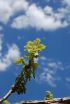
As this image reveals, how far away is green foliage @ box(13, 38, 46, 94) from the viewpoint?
2831 centimetres

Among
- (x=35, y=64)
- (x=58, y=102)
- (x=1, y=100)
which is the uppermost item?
(x=35, y=64)

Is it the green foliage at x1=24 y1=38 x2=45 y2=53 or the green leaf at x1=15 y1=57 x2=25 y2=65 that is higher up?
the green foliage at x1=24 y1=38 x2=45 y2=53

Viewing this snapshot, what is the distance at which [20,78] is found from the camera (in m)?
28.4

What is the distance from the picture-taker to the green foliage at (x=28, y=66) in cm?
2831

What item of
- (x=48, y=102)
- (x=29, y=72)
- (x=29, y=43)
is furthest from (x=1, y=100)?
(x=48, y=102)

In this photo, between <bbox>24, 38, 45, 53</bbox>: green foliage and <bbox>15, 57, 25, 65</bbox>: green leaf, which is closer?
<bbox>24, 38, 45, 53</bbox>: green foliage

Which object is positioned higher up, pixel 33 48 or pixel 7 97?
pixel 33 48

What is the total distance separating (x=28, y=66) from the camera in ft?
94.1

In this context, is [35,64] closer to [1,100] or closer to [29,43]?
[29,43]

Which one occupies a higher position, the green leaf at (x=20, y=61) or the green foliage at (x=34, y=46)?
the green foliage at (x=34, y=46)

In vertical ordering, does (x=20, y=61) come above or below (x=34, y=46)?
below

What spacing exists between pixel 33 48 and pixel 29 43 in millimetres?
614

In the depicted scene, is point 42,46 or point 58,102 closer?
point 58,102

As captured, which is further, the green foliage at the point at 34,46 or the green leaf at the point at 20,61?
the green leaf at the point at 20,61
